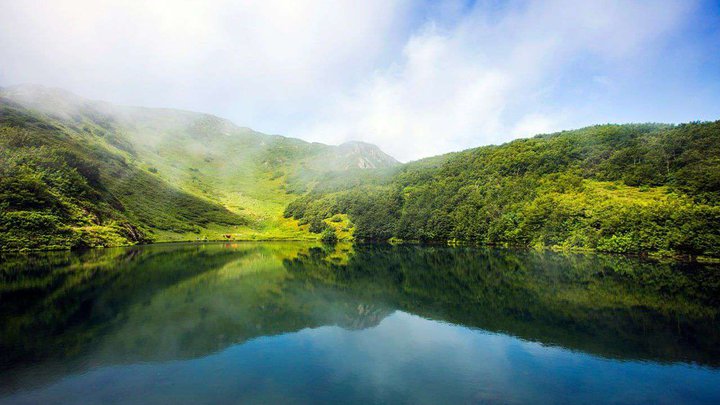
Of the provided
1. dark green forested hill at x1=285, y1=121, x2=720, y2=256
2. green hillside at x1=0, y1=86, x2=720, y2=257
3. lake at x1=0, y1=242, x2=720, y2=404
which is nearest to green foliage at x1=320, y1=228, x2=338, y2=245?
green hillside at x1=0, y1=86, x2=720, y2=257

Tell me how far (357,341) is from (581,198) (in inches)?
4762

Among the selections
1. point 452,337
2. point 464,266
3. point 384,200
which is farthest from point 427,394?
point 384,200

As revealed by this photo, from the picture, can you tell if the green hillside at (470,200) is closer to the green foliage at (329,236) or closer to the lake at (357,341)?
the green foliage at (329,236)

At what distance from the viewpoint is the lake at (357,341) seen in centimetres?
1634

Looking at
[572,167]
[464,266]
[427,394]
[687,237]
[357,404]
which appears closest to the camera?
[357,404]

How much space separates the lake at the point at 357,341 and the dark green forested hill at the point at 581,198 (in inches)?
1720

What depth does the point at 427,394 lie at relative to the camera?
629 inches

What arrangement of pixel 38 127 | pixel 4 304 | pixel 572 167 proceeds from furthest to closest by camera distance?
pixel 572 167
pixel 38 127
pixel 4 304

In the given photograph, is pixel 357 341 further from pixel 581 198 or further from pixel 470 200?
pixel 470 200

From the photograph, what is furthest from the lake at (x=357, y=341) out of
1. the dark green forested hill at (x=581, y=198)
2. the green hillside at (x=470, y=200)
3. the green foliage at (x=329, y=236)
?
the green foliage at (x=329, y=236)

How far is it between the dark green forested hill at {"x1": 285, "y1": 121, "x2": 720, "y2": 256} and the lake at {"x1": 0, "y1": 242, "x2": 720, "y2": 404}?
43678 millimetres

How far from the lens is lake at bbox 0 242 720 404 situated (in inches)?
643

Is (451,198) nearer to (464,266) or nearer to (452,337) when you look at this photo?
(464,266)

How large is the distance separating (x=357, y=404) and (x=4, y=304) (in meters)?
37.0
